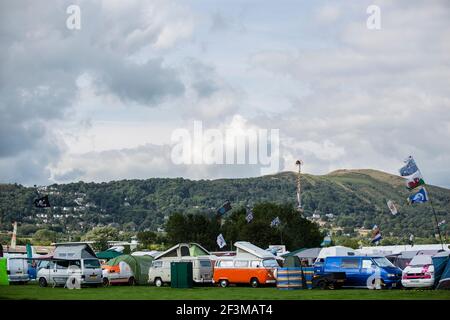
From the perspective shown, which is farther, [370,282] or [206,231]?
[206,231]

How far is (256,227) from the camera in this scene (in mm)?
109688

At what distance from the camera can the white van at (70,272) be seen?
4128cm

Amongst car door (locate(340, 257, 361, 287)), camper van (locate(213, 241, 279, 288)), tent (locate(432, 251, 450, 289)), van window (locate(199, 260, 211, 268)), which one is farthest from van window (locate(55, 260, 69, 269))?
tent (locate(432, 251, 450, 289))

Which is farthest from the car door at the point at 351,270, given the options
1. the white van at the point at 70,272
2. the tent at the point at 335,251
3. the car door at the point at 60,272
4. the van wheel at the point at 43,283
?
the van wheel at the point at 43,283

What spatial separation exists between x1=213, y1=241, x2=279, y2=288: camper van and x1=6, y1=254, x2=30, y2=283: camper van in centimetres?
1278

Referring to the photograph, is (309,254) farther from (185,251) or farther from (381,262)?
(381,262)

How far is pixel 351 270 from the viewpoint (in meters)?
39.0

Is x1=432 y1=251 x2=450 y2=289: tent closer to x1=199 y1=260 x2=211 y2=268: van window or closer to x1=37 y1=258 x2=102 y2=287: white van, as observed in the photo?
x1=199 y1=260 x2=211 y2=268: van window

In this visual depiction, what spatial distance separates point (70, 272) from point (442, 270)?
2072 cm
